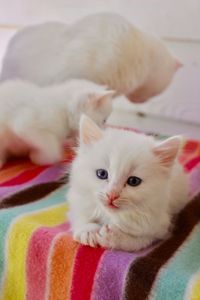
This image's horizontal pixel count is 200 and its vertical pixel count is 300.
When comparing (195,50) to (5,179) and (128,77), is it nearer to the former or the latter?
(128,77)

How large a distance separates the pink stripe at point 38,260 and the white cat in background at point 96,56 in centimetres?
50

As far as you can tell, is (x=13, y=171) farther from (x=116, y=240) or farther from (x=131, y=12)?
(x=131, y=12)

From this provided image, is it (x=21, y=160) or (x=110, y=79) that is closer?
(x=21, y=160)

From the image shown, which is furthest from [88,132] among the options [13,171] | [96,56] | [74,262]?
[96,56]

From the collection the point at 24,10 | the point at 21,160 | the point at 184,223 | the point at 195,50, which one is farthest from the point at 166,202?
the point at 24,10

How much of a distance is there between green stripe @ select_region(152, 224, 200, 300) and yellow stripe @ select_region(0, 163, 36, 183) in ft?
1.23

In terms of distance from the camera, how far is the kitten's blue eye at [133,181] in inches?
23.8

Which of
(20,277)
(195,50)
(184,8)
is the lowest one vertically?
(20,277)

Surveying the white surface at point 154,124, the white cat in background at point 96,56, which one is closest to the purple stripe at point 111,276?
the white cat in background at point 96,56

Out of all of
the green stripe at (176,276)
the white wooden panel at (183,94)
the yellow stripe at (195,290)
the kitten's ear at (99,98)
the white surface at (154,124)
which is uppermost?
the kitten's ear at (99,98)

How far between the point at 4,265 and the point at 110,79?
55 cm

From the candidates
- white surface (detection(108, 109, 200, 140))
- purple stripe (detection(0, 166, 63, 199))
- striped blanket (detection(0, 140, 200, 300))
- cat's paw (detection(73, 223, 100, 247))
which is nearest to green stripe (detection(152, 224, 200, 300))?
striped blanket (detection(0, 140, 200, 300))

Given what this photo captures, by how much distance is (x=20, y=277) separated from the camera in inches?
26.4

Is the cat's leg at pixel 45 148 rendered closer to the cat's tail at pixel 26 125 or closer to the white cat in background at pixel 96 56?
the cat's tail at pixel 26 125
